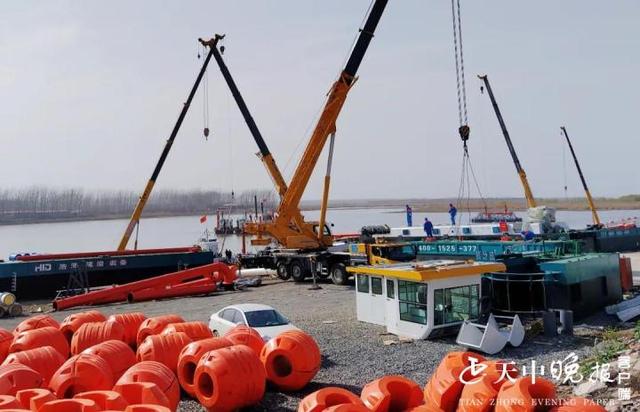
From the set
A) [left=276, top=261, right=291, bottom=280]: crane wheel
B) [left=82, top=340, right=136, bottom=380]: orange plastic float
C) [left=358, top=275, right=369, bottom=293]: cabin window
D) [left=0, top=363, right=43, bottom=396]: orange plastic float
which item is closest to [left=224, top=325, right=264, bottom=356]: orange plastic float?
[left=82, top=340, right=136, bottom=380]: orange plastic float

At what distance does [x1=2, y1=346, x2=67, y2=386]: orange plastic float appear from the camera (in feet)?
36.4

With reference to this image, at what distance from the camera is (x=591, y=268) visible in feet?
57.0

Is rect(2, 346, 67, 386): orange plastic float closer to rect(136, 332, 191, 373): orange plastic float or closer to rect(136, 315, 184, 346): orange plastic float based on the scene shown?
rect(136, 332, 191, 373): orange plastic float

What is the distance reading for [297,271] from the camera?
28.0 metres

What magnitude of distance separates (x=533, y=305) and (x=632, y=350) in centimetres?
591

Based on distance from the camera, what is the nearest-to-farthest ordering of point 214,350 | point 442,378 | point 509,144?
point 442,378
point 214,350
point 509,144

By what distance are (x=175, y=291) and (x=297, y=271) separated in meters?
5.88

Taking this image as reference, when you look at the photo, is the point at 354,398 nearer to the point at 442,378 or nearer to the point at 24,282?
the point at 442,378

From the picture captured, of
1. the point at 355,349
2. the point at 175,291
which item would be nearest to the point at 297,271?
the point at 175,291

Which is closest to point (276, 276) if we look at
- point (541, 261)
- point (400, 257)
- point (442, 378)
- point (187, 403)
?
point (400, 257)

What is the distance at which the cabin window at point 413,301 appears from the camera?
14383 mm

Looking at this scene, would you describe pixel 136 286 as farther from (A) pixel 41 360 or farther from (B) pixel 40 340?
(A) pixel 41 360

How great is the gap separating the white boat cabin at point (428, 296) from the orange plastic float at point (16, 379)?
325 inches

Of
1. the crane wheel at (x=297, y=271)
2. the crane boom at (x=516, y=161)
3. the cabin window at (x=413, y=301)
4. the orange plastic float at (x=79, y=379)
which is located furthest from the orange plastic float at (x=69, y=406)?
the crane boom at (x=516, y=161)
